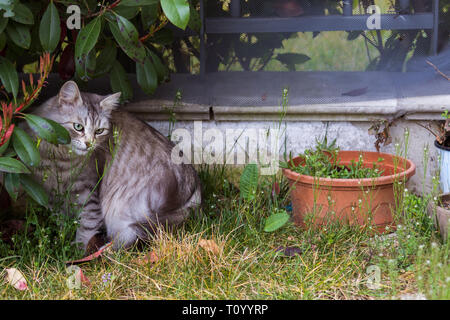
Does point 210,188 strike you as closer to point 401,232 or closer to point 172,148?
Result: point 172,148

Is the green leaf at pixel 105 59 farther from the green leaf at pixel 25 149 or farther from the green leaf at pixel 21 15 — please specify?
the green leaf at pixel 25 149

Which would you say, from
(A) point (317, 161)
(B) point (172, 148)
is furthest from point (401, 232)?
(B) point (172, 148)

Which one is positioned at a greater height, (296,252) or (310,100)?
(310,100)

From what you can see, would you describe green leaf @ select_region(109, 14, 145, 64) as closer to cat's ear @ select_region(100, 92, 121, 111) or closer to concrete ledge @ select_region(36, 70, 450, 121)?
cat's ear @ select_region(100, 92, 121, 111)

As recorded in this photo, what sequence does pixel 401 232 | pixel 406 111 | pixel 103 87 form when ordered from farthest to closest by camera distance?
pixel 103 87
pixel 406 111
pixel 401 232

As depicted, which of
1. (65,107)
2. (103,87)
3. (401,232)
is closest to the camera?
(401,232)

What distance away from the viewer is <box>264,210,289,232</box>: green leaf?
2.85 metres

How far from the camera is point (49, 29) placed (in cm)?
273

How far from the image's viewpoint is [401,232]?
8.75 ft

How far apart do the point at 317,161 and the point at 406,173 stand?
19.4 inches

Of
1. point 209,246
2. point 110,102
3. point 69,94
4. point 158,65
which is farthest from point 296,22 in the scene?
point 209,246

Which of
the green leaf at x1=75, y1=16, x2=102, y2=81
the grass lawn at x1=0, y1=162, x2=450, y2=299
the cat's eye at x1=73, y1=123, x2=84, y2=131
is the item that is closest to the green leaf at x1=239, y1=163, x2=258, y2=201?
the grass lawn at x1=0, y1=162, x2=450, y2=299

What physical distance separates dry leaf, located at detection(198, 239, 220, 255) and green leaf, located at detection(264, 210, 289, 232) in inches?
11.8

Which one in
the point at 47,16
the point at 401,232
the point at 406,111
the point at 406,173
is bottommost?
the point at 401,232
